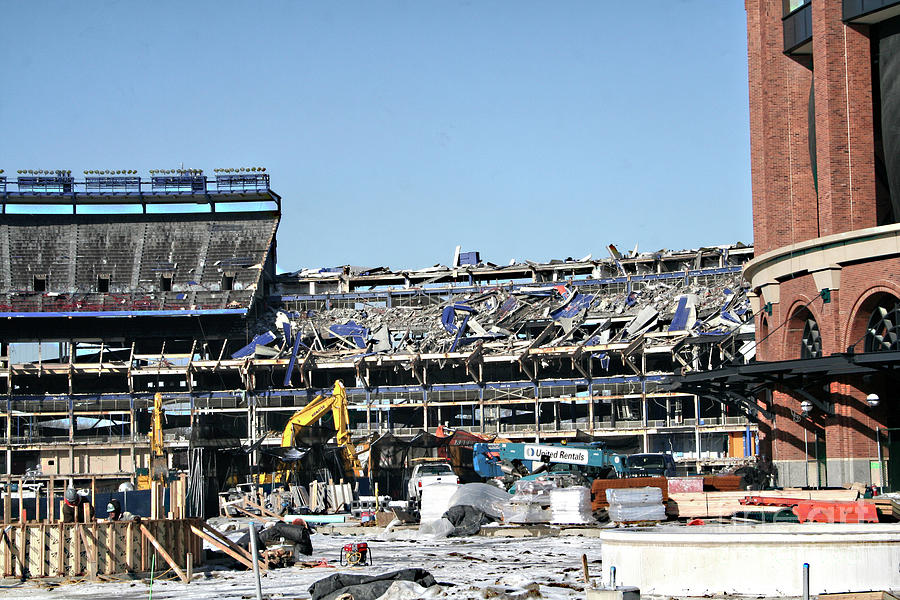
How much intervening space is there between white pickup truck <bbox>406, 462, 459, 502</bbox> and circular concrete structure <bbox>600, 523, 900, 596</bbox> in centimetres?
2608

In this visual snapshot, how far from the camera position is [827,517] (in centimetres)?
2955

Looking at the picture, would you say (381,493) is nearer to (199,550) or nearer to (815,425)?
(815,425)

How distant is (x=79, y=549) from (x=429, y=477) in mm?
23053

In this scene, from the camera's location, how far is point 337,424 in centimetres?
6594

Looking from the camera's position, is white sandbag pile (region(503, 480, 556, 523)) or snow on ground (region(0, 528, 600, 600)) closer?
snow on ground (region(0, 528, 600, 600))

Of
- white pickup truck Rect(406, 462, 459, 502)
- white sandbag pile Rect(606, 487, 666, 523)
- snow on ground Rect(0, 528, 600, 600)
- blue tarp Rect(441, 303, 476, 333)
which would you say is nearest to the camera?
snow on ground Rect(0, 528, 600, 600)

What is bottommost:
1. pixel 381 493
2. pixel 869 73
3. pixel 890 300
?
pixel 381 493

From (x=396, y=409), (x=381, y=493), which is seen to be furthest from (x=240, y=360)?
(x=381, y=493)

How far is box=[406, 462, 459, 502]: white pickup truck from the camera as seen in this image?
159ft

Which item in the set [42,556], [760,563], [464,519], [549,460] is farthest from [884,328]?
[42,556]

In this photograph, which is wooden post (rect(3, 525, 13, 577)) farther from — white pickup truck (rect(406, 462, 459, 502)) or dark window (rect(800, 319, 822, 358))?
dark window (rect(800, 319, 822, 358))

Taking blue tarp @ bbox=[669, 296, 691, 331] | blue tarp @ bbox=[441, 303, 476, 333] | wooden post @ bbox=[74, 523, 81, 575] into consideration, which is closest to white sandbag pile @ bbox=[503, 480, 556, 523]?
wooden post @ bbox=[74, 523, 81, 575]

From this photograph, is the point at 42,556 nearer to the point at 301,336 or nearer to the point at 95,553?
the point at 95,553

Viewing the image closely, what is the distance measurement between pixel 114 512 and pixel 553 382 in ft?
217
